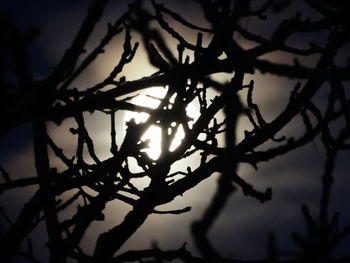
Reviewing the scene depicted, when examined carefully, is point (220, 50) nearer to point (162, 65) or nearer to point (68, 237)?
point (162, 65)

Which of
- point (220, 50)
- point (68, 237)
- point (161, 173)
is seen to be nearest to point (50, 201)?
point (68, 237)

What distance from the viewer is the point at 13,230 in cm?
318

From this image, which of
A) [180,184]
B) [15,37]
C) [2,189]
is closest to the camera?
[180,184]

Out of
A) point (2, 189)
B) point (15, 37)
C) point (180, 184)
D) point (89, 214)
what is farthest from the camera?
point (15, 37)

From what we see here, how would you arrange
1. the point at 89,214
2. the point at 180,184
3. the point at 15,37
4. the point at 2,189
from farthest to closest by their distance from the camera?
the point at 15,37 < the point at 2,189 < the point at 89,214 < the point at 180,184

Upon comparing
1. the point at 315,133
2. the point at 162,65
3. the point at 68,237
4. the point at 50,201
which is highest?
the point at 162,65

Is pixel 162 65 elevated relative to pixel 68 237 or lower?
elevated

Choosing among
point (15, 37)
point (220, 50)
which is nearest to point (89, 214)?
point (220, 50)

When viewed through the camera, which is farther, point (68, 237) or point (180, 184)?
point (68, 237)

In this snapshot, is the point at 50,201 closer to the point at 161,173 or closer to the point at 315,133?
the point at 161,173

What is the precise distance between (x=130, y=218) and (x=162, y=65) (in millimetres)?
974

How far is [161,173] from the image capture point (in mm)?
2605

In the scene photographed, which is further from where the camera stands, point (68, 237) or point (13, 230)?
point (13, 230)

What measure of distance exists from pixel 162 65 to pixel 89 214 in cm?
101
